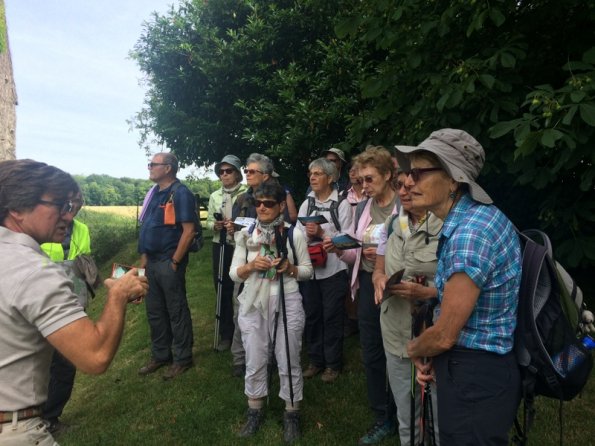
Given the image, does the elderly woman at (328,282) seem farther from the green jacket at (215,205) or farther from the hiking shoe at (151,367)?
the hiking shoe at (151,367)

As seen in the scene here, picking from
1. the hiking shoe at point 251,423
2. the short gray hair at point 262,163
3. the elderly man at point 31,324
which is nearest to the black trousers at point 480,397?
the elderly man at point 31,324

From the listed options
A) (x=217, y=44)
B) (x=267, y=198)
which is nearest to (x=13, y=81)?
(x=217, y=44)

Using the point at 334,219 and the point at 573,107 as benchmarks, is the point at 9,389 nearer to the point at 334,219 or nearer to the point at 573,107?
the point at 334,219

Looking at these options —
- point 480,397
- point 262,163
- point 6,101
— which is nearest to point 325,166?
point 262,163

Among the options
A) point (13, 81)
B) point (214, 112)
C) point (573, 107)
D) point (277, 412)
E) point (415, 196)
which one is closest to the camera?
point (415, 196)

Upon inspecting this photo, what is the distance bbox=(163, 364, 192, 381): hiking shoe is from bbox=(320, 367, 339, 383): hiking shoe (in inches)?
69.4

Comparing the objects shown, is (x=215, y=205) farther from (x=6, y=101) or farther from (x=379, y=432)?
(x=6, y=101)

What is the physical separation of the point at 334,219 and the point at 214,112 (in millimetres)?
6701

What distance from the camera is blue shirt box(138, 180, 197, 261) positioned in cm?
508

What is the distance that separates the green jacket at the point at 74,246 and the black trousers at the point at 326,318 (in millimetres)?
2407

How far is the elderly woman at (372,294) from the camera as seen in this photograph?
3.49 metres

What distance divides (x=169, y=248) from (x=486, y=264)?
412 cm

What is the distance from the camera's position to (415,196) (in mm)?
2010

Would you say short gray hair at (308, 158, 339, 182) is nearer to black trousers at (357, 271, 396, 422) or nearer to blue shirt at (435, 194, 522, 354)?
black trousers at (357, 271, 396, 422)
